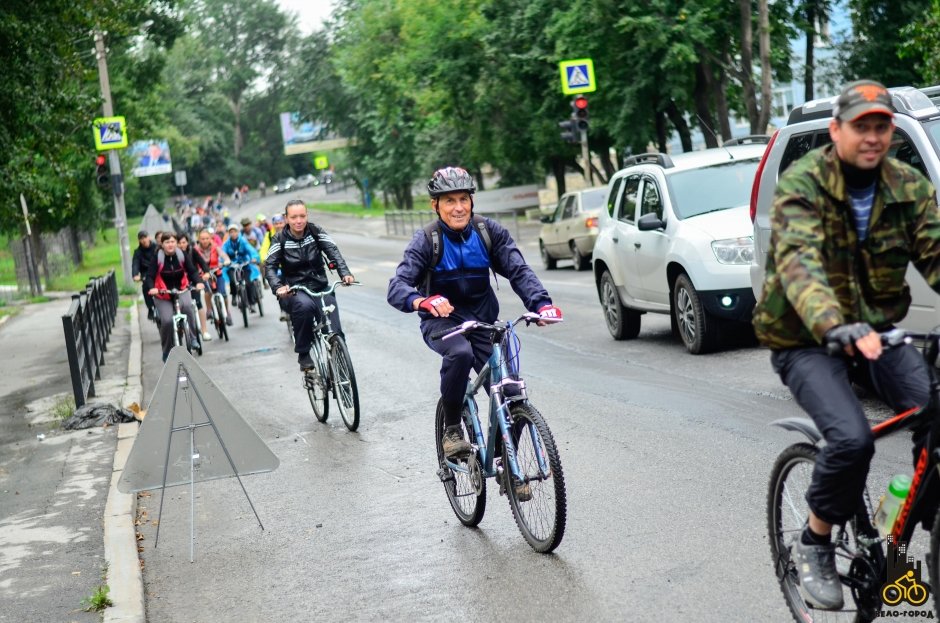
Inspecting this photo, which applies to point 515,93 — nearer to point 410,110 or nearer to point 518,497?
point 410,110

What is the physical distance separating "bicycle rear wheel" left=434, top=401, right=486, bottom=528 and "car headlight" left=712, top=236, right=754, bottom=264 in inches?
227

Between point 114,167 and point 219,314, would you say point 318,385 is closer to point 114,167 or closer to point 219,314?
point 219,314

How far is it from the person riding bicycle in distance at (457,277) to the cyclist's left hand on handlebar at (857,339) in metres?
→ 2.65

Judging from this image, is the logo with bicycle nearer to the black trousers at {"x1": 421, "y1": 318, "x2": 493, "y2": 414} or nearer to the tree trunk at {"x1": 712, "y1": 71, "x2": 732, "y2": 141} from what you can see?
the black trousers at {"x1": 421, "y1": 318, "x2": 493, "y2": 414}

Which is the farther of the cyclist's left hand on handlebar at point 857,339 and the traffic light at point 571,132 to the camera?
the traffic light at point 571,132

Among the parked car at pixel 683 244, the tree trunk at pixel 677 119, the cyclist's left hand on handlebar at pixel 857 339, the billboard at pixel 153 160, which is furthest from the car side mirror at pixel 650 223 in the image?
the billboard at pixel 153 160

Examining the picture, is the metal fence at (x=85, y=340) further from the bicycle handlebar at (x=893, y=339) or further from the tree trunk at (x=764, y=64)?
the tree trunk at (x=764, y=64)

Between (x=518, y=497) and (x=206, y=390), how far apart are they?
2.19 m

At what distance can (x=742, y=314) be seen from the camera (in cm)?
1222

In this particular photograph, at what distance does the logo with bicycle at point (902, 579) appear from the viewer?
427cm

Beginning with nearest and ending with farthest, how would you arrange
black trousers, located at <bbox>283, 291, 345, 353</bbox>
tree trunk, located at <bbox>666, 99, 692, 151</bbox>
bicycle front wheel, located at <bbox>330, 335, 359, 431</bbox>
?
bicycle front wheel, located at <bbox>330, 335, 359, 431</bbox> → black trousers, located at <bbox>283, 291, 345, 353</bbox> → tree trunk, located at <bbox>666, 99, 692, 151</bbox>

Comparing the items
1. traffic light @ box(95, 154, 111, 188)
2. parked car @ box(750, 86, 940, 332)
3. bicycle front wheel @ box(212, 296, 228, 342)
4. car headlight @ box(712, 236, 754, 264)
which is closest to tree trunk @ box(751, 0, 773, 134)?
bicycle front wheel @ box(212, 296, 228, 342)

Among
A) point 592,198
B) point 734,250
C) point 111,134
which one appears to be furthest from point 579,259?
point 734,250

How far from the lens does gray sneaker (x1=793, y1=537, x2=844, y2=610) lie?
14.4ft
